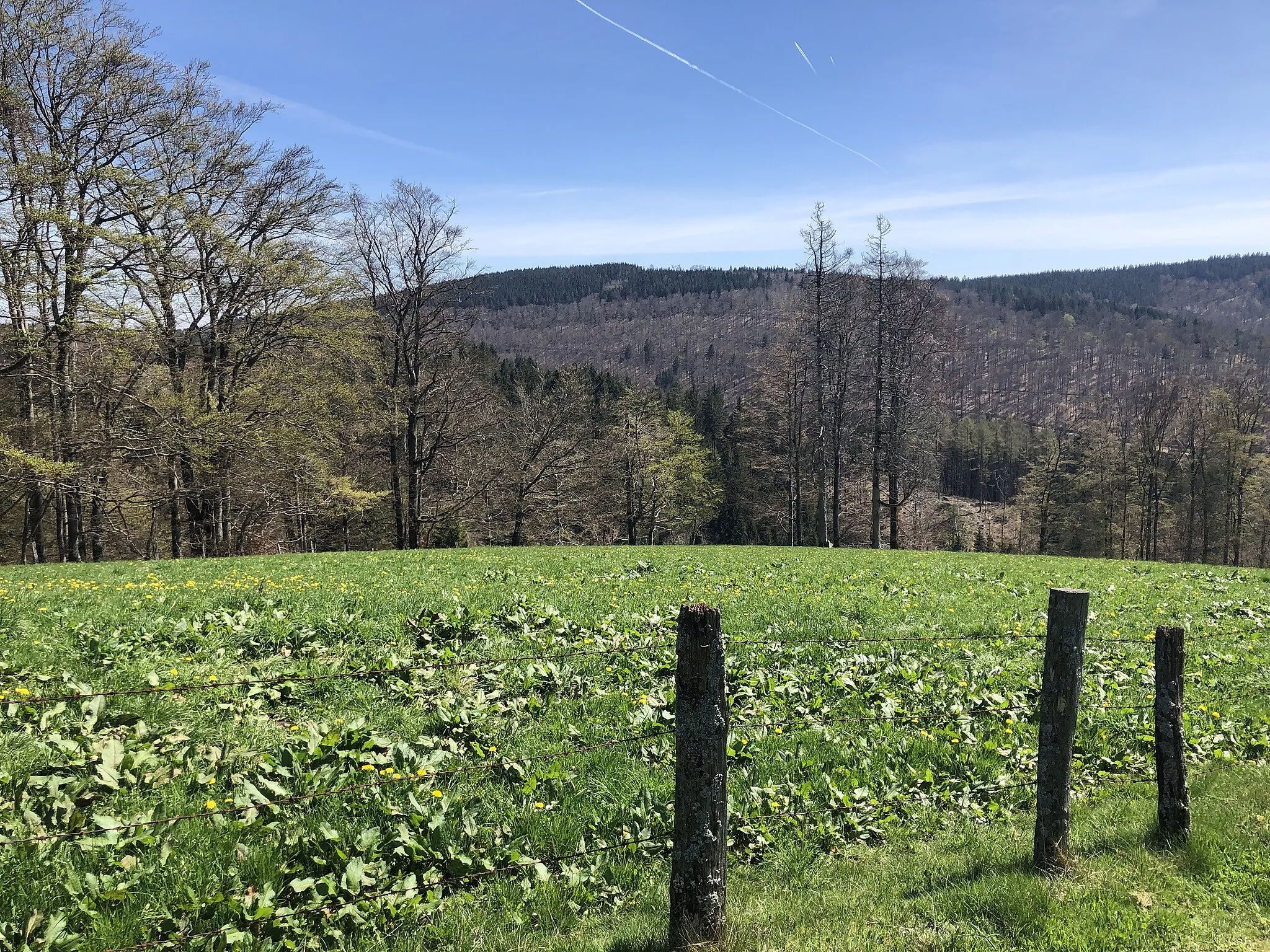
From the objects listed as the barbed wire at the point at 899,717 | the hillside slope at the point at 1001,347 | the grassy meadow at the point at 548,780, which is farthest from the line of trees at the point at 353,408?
the hillside slope at the point at 1001,347

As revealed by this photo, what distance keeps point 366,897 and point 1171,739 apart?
16.6 feet

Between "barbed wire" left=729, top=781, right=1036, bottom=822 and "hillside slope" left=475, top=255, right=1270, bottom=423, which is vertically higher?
"hillside slope" left=475, top=255, right=1270, bottom=423

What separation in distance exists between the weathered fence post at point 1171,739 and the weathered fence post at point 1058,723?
0.87 m

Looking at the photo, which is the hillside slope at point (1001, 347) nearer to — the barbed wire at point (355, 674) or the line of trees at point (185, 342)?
the line of trees at point (185, 342)

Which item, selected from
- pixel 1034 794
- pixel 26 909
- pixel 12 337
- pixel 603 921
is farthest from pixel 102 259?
pixel 1034 794

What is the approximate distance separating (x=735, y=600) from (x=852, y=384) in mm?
21942

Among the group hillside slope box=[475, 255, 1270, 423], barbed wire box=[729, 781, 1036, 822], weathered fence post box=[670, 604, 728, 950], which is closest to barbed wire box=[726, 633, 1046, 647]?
barbed wire box=[729, 781, 1036, 822]

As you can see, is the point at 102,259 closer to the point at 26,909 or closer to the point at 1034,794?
the point at 26,909

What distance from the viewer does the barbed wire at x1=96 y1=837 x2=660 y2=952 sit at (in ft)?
10.6

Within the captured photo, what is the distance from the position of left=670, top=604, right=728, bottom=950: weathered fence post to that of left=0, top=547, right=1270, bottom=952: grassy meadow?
25cm

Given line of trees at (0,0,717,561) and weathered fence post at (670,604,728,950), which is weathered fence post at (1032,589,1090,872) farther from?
line of trees at (0,0,717,561)

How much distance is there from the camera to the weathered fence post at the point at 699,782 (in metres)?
3.27

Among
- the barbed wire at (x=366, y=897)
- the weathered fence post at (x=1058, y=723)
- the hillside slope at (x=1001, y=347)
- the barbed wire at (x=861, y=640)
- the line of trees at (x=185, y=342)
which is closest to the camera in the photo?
the barbed wire at (x=366, y=897)

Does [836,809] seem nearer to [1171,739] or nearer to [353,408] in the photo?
[1171,739]
